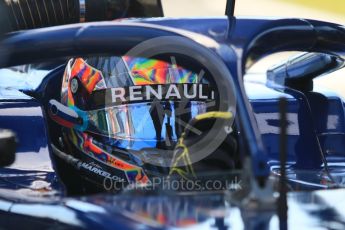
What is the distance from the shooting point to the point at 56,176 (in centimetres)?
182

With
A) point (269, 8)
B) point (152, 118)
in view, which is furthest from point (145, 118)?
point (269, 8)

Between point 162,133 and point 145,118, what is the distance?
57mm

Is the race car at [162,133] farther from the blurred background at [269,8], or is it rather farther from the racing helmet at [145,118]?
the blurred background at [269,8]

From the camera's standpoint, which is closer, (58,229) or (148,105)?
(58,229)

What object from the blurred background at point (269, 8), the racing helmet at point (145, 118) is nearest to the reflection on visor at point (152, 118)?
the racing helmet at point (145, 118)

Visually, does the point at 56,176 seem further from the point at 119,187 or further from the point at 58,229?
the point at 58,229

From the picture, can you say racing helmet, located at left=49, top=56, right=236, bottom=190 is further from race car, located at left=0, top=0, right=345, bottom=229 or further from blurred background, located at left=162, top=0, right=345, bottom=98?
blurred background, located at left=162, top=0, right=345, bottom=98

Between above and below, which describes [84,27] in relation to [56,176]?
above

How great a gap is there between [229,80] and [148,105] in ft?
1.06

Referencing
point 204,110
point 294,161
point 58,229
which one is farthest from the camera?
point 294,161

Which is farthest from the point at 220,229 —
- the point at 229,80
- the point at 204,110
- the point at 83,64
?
the point at 83,64

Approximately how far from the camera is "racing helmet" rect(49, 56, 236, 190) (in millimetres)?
1674

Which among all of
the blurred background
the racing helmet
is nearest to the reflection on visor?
the racing helmet

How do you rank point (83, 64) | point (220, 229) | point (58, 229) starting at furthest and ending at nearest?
point (83, 64), point (58, 229), point (220, 229)
